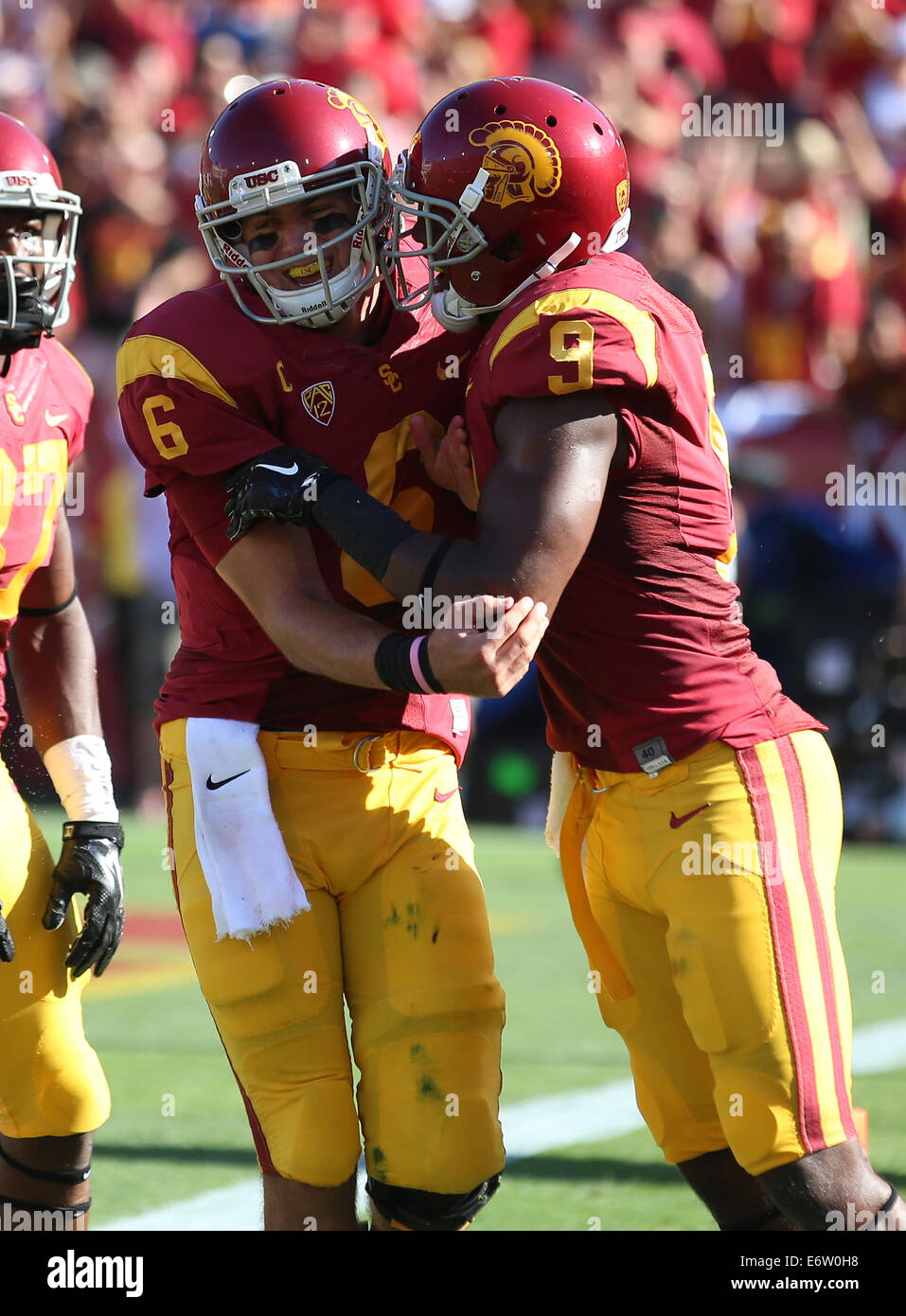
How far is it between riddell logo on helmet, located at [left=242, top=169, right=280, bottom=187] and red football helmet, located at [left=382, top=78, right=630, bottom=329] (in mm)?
195

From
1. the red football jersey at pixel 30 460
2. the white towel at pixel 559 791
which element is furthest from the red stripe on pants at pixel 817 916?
the red football jersey at pixel 30 460

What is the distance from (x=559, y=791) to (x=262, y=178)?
112cm

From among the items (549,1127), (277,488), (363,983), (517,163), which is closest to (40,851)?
(363,983)

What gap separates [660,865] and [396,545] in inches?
24.8

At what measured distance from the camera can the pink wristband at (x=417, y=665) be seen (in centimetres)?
247

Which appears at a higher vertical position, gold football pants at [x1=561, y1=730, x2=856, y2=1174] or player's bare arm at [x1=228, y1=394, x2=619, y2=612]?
player's bare arm at [x1=228, y1=394, x2=619, y2=612]

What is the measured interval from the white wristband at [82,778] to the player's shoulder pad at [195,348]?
0.81 meters

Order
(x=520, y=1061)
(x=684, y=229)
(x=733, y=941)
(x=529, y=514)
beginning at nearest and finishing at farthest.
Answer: (x=529, y=514), (x=733, y=941), (x=520, y=1061), (x=684, y=229)

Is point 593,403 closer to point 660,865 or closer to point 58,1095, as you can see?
point 660,865

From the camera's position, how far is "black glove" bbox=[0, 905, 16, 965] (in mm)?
2890

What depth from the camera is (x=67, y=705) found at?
10.8 ft

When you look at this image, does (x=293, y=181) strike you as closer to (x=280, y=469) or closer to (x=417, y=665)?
(x=280, y=469)

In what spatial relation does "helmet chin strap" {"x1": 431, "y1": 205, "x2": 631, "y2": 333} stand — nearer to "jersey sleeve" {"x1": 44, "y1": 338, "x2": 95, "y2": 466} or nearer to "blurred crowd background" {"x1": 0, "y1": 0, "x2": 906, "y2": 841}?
"jersey sleeve" {"x1": 44, "y1": 338, "x2": 95, "y2": 466}

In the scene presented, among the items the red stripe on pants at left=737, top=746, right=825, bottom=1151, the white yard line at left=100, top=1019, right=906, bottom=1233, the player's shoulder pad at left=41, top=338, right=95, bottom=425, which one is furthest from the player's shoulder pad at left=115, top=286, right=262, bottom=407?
the white yard line at left=100, top=1019, right=906, bottom=1233
